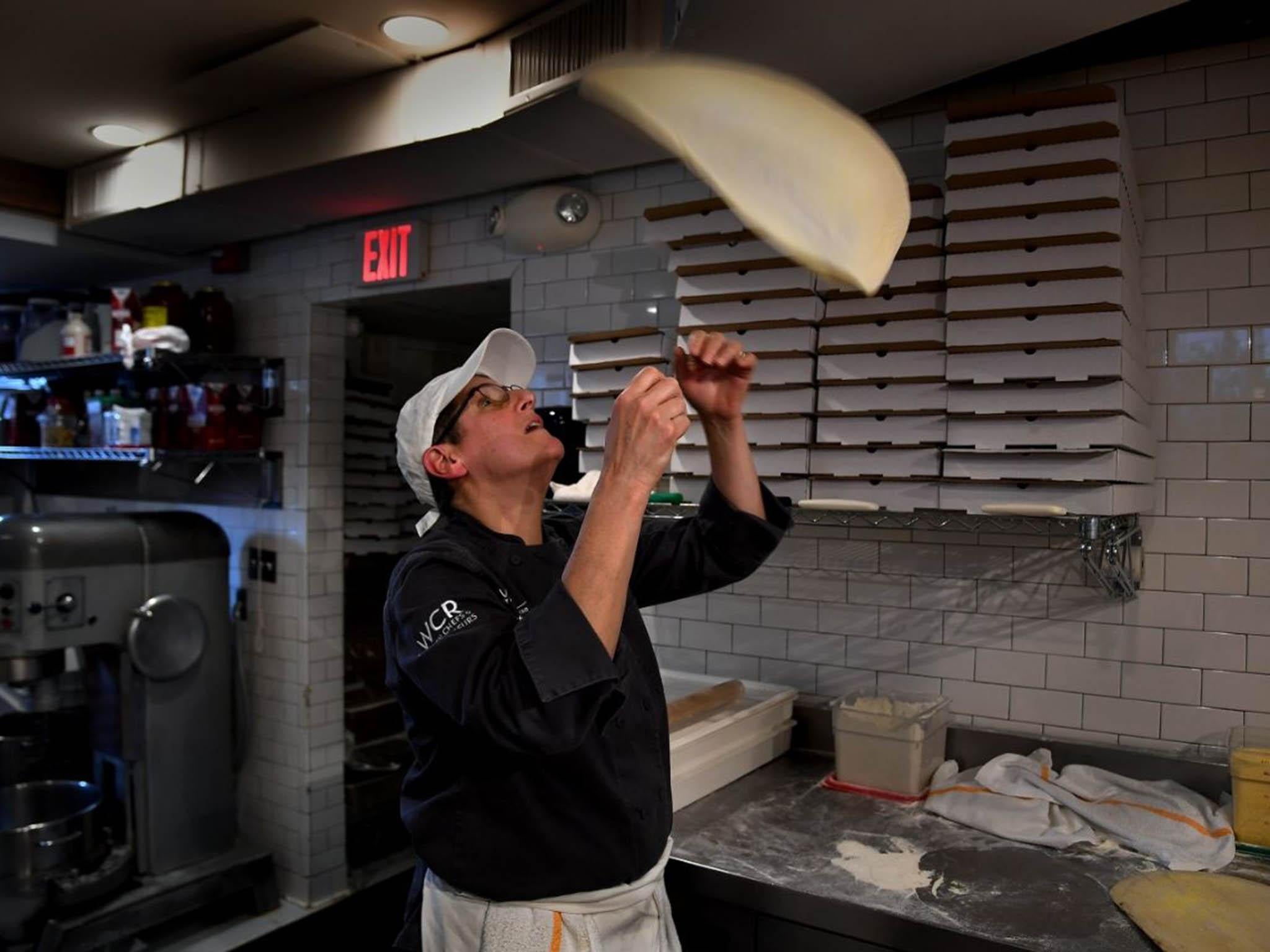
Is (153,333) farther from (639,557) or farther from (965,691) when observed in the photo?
(965,691)

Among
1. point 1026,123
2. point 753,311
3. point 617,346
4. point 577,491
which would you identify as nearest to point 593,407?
point 617,346

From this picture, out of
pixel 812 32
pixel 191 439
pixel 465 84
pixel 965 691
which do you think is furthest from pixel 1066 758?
pixel 191 439

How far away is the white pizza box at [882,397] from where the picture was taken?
2.06 meters

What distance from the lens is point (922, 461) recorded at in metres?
2.07

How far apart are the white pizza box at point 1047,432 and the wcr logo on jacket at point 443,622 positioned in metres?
1.23

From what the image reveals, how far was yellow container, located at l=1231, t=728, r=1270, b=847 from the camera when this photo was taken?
1799mm

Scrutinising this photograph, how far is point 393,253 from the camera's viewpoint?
330cm

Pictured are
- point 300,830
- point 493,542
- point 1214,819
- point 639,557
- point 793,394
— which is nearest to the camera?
point 493,542

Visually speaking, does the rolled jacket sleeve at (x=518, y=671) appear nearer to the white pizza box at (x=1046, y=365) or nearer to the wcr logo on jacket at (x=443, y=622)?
the wcr logo on jacket at (x=443, y=622)

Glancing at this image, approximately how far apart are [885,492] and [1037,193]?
698mm


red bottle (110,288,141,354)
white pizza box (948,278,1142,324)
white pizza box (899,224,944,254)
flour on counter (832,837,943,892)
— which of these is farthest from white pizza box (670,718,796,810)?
red bottle (110,288,141,354)

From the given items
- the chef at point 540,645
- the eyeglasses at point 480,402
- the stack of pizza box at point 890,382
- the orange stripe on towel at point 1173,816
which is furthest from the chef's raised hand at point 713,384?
the orange stripe on towel at point 1173,816

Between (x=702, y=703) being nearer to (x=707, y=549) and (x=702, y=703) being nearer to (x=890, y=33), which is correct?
(x=707, y=549)

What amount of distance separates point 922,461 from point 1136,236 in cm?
69
